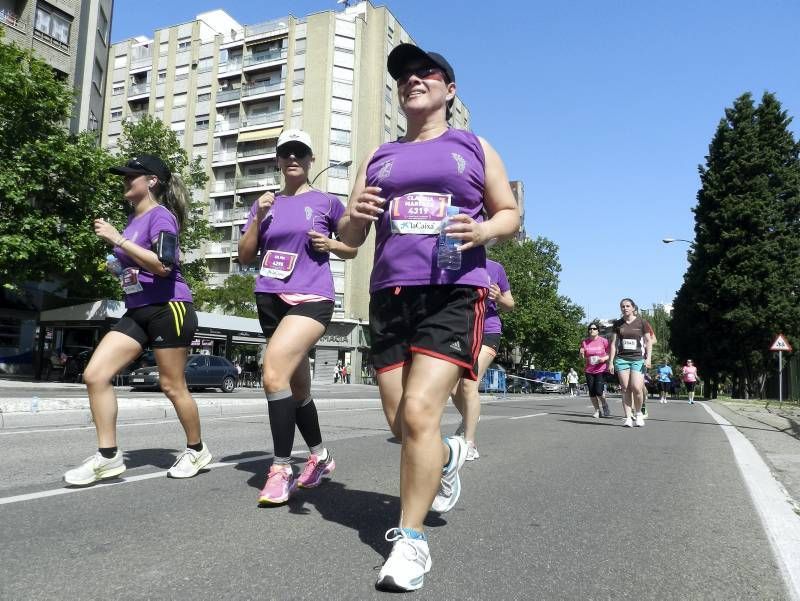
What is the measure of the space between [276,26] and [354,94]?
9.43m

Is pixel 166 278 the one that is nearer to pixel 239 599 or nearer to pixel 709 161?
pixel 239 599

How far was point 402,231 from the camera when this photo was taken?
2791mm

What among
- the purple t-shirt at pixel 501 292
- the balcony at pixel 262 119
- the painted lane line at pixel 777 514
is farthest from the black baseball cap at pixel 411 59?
the balcony at pixel 262 119

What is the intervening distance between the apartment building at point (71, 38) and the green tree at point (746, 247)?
36337 millimetres

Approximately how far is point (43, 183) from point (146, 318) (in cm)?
2063

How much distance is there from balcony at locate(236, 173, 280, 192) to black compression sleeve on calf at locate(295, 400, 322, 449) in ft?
171

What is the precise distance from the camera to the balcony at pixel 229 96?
186 feet

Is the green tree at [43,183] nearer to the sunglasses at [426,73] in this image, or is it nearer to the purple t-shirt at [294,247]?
the purple t-shirt at [294,247]

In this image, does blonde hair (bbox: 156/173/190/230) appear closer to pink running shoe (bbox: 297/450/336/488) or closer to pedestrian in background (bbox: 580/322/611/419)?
pink running shoe (bbox: 297/450/336/488)

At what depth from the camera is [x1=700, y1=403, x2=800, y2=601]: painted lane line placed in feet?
8.84

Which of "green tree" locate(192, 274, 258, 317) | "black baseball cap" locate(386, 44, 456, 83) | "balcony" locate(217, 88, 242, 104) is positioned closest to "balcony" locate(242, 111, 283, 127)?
"balcony" locate(217, 88, 242, 104)

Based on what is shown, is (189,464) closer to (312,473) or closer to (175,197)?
(312,473)

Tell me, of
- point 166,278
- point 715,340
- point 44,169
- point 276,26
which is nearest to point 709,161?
point 715,340

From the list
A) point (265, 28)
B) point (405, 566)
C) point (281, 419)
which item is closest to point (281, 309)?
point (281, 419)
